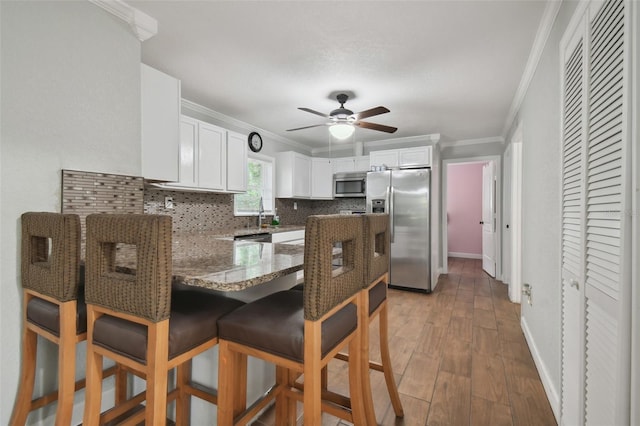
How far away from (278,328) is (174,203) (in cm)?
282

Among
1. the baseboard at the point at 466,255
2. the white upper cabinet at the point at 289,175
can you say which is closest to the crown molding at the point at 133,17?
the white upper cabinet at the point at 289,175

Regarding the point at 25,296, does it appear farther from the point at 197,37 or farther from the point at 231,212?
the point at 231,212

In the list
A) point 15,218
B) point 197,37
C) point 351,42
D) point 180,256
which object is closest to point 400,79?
point 351,42

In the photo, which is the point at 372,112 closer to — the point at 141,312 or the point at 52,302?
the point at 141,312

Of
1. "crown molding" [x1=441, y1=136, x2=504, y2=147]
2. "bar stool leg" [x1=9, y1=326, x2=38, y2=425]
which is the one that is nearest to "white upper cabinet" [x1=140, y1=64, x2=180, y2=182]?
"bar stool leg" [x1=9, y1=326, x2=38, y2=425]

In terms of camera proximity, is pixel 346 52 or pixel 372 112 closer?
pixel 346 52

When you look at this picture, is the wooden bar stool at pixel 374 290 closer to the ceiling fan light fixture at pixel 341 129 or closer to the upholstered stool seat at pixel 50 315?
the upholstered stool seat at pixel 50 315

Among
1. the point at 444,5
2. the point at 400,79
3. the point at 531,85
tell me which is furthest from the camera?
the point at 400,79

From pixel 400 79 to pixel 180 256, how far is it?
99.6 inches

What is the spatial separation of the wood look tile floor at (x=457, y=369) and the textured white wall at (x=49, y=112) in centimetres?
141

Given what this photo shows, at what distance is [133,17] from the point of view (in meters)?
1.86

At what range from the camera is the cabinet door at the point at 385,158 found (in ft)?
15.1

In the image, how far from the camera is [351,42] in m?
2.18

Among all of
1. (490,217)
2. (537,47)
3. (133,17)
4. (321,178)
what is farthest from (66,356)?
(490,217)
